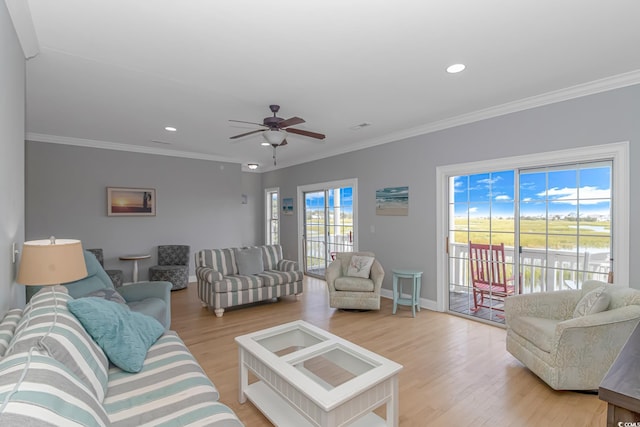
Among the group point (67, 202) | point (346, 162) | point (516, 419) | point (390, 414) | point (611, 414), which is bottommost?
point (516, 419)

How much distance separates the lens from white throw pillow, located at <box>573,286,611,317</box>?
2.29 metres

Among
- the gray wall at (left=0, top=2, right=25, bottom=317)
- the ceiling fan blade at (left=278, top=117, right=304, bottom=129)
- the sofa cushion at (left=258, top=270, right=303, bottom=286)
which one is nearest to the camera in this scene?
the gray wall at (left=0, top=2, right=25, bottom=317)

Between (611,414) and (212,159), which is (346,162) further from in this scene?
(611,414)

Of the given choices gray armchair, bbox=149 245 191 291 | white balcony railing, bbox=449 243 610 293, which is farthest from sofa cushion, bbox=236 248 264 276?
white balcony railing, bbox=449 243 610 293

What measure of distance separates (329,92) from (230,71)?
1.01m

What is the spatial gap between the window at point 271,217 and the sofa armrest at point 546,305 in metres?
5.77

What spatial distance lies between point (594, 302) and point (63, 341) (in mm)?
3334

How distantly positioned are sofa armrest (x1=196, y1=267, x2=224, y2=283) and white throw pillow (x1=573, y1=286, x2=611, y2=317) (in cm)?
386

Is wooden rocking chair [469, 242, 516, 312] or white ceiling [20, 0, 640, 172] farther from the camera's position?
wooden rocking chair [469, 242, 516, 312]

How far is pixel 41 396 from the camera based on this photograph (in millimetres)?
878

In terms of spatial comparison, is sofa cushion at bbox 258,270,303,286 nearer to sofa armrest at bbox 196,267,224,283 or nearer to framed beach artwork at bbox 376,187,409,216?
sofa armrest at bbox 196,267,224,283

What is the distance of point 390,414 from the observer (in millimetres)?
1814

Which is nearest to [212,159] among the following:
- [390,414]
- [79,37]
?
[79,37]

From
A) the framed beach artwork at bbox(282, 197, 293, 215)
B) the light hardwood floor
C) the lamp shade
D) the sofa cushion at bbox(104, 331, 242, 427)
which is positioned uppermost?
the framed beach artwork at bbox(282, 197, 293, 215)
